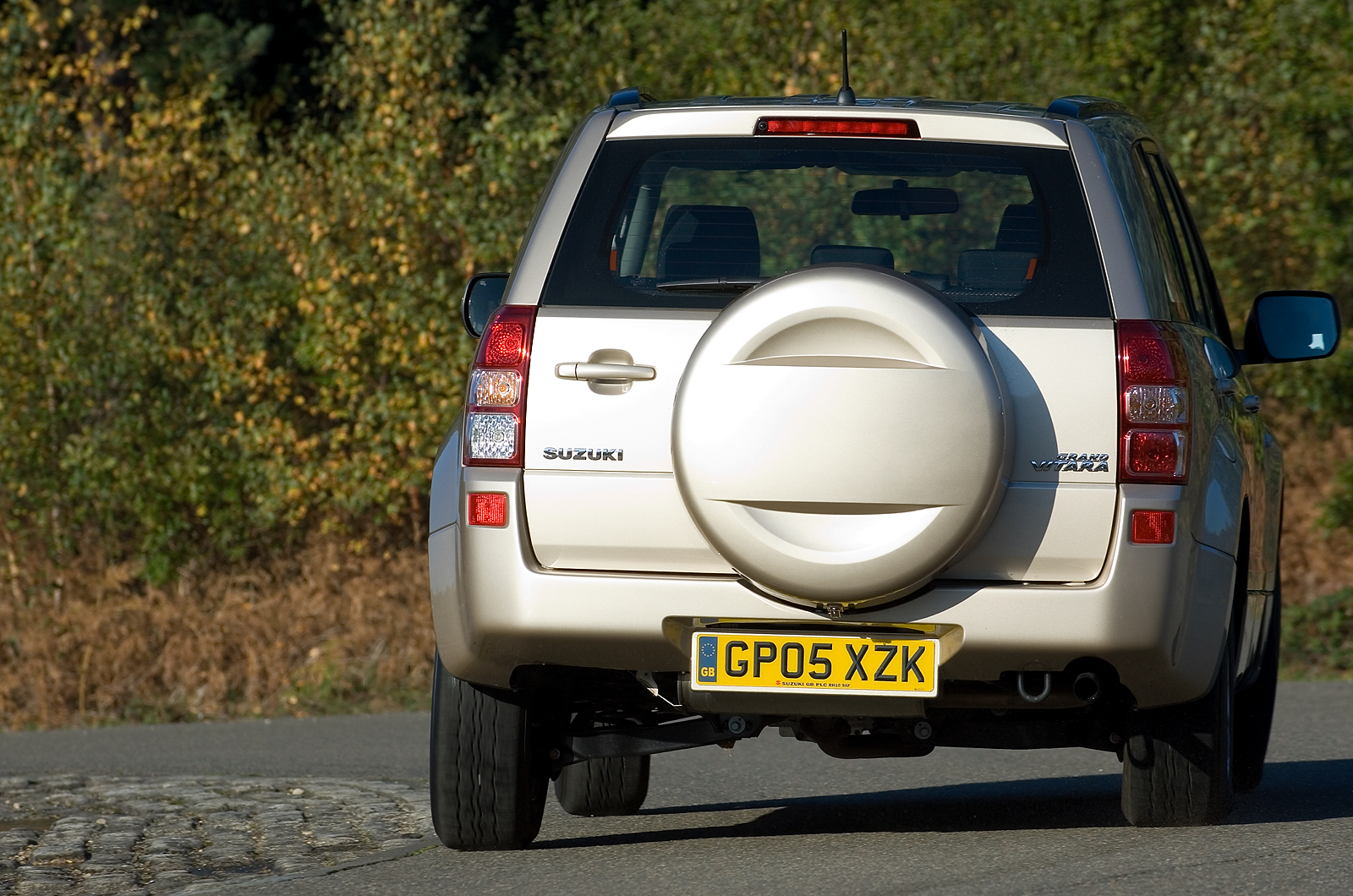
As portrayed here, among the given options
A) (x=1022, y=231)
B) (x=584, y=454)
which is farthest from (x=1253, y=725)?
(x=584, y=454)

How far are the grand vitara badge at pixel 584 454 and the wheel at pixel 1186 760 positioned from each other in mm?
1720

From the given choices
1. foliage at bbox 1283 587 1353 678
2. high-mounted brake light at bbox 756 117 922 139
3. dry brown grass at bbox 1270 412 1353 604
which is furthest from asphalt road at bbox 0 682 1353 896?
dry brown grass at bbox 1270 412 1353 604

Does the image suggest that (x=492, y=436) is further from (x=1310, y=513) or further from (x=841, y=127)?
(x=1310, y=513)

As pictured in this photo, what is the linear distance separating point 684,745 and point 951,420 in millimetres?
1334

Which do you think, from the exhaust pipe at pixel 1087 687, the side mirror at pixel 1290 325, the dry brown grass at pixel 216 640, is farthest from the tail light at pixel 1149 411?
the dry brown grass at pixel 216 640

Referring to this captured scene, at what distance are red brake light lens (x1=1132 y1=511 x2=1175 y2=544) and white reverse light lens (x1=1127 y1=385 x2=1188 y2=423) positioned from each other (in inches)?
9.1

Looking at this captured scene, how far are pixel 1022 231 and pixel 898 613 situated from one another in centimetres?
112

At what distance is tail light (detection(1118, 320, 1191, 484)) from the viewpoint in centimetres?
493

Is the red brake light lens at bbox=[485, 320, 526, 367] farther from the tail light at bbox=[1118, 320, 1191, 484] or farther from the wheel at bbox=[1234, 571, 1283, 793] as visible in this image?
the wheel at bbox=[1234, 571, 1283, 793]

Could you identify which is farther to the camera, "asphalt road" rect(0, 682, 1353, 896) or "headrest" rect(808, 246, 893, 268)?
"headrest" rect(808, 246, 893, 268)

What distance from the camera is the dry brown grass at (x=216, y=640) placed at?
565 inches

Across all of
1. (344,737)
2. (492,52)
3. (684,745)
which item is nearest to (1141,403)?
(684,745)

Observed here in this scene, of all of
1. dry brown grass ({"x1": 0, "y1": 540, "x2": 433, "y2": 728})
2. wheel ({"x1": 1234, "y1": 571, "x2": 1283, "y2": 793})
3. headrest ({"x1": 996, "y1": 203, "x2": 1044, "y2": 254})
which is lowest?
dry brown grass ({"x1": 0, "y1": 540, "x2": 433, "y2": 728})

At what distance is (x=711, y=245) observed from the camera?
5359 millimetres
